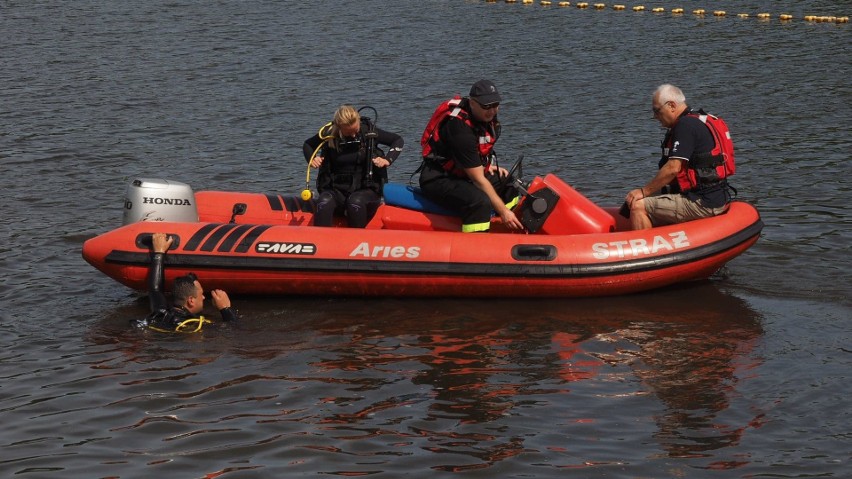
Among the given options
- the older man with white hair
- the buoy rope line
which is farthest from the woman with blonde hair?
the buoy rope line

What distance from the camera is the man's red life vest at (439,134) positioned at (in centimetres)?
824

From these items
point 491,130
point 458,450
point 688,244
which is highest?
point 491,130

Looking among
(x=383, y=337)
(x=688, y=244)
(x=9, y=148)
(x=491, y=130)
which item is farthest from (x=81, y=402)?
(x=9, y=148)

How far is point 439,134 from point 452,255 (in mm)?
889

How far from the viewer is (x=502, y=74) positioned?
653 inches

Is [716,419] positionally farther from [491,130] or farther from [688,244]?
[491,130]

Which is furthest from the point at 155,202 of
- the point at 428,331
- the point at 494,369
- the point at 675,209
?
the point at 675,209

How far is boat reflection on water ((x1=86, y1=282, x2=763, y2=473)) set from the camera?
20.4 feet

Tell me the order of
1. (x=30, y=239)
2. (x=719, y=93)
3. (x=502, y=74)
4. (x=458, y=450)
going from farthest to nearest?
(x=502, y=74), (x=719, y=93), (x=30, y=239), (x=458, y=450)

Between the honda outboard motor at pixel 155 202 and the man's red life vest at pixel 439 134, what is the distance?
72.8 inches

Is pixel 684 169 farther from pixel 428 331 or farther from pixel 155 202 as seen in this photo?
pixel 155 202

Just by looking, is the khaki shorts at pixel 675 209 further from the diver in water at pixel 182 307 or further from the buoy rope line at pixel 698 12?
the buoy rope line at pixel 698 12

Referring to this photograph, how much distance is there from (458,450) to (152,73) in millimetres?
12144

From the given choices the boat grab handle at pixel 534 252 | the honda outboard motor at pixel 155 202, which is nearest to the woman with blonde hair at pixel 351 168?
the honda outboard motor at pixel 155 202
